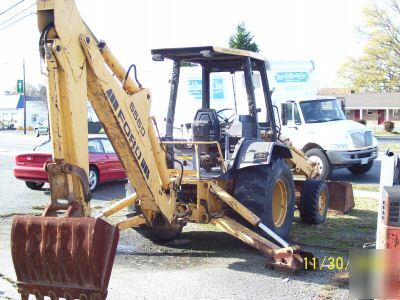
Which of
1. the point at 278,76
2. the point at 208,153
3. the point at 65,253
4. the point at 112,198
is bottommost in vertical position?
the point at 112,198

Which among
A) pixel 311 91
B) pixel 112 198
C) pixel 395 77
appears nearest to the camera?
pixel 112 198

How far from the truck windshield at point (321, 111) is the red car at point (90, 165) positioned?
5922 millimetres

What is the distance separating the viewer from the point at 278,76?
61.5 feet

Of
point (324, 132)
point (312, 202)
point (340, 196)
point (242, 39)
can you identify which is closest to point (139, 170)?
point (312, 202)

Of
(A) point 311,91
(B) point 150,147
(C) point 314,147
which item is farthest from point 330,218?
(A) point 311,91

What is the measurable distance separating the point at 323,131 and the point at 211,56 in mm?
9434

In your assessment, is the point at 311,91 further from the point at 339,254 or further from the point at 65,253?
the point at 65,253

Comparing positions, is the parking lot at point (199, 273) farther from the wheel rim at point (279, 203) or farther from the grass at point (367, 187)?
the grass at point (367, 187)

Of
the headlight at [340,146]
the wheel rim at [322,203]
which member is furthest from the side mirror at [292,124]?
the wheel rim at [322,203]

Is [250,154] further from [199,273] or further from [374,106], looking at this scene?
[374,106]

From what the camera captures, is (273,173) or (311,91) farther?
(311,91)

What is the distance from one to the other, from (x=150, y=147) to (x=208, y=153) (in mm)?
1619

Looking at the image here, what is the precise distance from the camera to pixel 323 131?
53.2 ft

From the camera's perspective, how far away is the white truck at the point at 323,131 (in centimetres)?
1603
